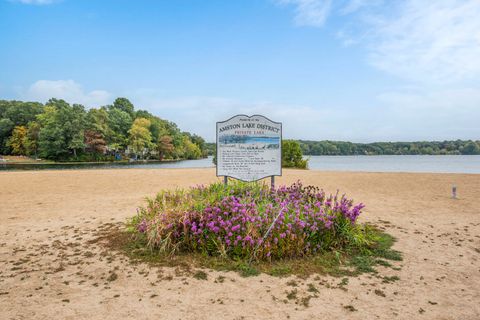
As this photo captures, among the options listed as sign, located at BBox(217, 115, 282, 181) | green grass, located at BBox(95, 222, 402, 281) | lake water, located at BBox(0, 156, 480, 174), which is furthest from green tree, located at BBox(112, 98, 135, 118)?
green grass, located at BBox(95, 222, 402, 281)

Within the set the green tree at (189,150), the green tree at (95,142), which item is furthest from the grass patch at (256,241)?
the green tree at (189,150)

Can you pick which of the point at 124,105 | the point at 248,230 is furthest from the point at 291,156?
the point at 124,105

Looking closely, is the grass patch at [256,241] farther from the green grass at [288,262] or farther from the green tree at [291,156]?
the green tree at [291,156]

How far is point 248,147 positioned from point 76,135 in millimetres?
64206

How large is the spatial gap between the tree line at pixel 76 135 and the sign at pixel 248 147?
63.2 metres

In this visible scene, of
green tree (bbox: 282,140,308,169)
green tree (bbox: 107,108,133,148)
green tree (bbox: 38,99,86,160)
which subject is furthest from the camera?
green tree (bbox: 107,108,133,148)

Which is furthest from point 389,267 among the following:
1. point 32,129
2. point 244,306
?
point 32,129

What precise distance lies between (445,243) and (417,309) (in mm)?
3123

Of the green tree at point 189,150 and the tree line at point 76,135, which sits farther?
the green tree at point 189,150

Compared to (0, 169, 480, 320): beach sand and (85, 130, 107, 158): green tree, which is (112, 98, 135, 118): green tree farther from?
(0, 169, 480, 320): beach sand

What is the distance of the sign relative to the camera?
7477mm

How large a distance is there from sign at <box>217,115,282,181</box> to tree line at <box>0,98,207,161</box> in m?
63.2

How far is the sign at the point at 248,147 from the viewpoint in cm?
748

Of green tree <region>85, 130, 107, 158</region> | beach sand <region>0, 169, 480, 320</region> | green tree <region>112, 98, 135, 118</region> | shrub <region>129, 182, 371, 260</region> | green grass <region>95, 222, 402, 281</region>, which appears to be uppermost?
green tree <region>112, 98, 135, 118</region>
